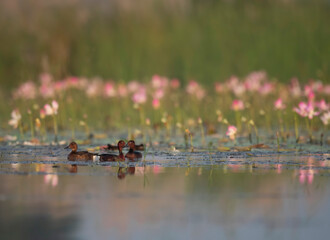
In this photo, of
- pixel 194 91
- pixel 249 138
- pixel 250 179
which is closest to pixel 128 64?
pixel 194 91

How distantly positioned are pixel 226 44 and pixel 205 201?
10104mm

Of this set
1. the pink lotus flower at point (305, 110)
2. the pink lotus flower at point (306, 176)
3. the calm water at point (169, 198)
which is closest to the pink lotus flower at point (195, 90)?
the pink lotus flower at point (305, 110)

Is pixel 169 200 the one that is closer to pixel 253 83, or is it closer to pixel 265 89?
pixel 265 89

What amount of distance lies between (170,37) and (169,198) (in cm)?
1092

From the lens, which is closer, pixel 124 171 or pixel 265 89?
pixel 124 171

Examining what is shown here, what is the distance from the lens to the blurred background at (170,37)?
15008mm

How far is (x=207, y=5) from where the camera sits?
53.8 feet

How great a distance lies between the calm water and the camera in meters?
4.68

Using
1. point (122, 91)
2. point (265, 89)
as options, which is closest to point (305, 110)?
point (265, 89)

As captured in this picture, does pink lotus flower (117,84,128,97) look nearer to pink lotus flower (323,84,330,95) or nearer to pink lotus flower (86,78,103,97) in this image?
pink lotus flower (86,78,103,97)

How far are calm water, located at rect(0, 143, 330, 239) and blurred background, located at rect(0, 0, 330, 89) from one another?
6.57 m

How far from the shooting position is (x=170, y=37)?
647 inches

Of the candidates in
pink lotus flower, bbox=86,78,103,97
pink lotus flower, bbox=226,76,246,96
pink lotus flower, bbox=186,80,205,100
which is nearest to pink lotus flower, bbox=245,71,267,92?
pink lotus flower, bbox=226,76,246,96

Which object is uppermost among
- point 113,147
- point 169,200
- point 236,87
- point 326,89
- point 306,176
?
point 236,87
